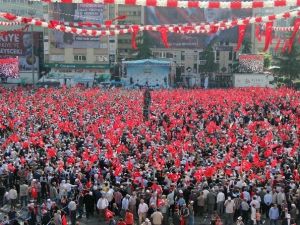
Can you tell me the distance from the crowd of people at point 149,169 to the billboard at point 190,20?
129 ft

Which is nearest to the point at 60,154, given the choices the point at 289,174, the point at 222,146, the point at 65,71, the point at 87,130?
the point at 87,130

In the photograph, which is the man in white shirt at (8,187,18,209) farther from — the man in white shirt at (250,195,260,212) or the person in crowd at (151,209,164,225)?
the man in white shirt at (250,195,260,212)

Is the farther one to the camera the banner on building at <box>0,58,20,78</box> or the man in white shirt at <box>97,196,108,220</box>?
the banner on building at <box>0,58,20,78</box>

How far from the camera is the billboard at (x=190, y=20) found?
6338cm

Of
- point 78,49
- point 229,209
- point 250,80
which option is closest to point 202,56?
point 250,80

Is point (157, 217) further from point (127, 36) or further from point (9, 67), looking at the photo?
point (127, 36)

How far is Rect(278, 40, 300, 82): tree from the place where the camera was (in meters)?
50.4

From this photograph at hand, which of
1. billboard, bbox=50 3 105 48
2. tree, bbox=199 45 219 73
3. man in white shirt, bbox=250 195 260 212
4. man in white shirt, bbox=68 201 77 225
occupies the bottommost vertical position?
man in white shirt, bbox=68 201 77 225

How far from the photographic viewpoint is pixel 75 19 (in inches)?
2245

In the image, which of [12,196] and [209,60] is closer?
[12,196]

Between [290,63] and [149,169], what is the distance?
1570 inches

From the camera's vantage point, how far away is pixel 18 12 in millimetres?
79250

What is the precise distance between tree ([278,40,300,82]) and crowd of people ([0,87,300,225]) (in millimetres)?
27132

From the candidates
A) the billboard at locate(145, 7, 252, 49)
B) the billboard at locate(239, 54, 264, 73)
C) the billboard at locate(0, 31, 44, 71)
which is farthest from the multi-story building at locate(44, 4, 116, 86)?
the billboard at locate(239, 54, 264, 73)
